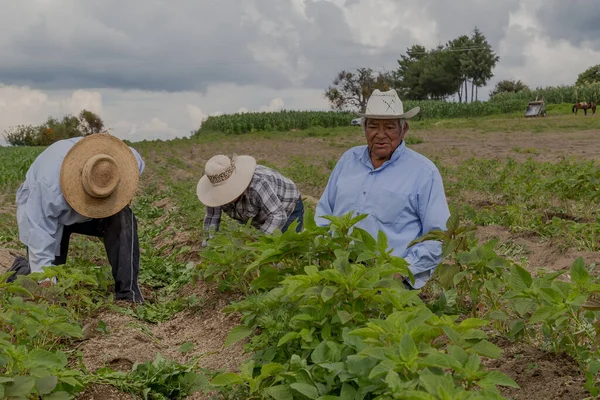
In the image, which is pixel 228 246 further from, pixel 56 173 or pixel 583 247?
pixel 583 247

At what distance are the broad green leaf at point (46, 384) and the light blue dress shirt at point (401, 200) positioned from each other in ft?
6.85

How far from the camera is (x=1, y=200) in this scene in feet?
43.6

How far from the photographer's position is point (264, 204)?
562 cm

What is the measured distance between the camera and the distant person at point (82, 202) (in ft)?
15.9

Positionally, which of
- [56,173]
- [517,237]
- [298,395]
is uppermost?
[56,173]

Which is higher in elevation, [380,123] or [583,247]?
[380,123]

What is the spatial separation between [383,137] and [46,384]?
2.46m

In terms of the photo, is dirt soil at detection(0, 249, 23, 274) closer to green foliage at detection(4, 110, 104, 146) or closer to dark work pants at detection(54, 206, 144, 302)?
dark work pants at detection(54, 206, 144, 302)

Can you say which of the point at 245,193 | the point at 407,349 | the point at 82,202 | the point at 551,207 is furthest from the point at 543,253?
the point at 407,349

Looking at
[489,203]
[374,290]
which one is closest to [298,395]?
[374,290]

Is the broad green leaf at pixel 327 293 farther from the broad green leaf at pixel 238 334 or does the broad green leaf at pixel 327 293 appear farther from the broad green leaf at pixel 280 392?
the broad green leaf at pixel 238 334

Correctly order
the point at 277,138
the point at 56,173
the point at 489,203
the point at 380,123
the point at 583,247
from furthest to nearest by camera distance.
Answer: the point at 277,138 < the point at 489,203 < the point at 583,247 < the point at 56,173 < the point at 380,123

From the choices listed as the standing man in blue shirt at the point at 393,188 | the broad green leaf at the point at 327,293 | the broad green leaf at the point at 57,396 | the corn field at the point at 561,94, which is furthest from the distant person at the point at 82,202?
the corn field at the point at 561,94

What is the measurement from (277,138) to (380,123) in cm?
2656
